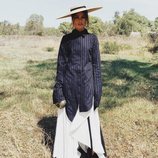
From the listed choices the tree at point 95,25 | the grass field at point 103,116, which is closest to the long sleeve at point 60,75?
the grass field at point 103,116

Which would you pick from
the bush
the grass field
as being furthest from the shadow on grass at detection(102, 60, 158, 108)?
the bush

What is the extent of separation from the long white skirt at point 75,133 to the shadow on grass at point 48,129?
2.95 feet

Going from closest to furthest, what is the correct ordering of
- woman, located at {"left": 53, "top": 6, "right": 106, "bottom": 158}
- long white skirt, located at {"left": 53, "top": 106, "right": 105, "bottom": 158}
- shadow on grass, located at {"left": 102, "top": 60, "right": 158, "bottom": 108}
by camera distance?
woman, located at {"left": 53, "top": 6, "right": 106, "bottom": 158}, long white skirt, located at {"left": 53, "top": 106, "right": 105, "bottom": 158}, shadow on grass, located at {"left": 102, "top": 60, "right": 158, "bottom": 108}

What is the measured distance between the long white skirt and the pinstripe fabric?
0.09 meters

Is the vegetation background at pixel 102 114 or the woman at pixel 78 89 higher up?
the woman at pixel 78 89

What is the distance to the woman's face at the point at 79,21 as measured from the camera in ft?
16.8

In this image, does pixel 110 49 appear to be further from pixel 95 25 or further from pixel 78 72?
pixel 95 25

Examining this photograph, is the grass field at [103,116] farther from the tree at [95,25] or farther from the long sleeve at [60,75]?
the tree at [95,25]

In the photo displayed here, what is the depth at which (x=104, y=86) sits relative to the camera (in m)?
11.0

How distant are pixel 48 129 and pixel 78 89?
2013mm

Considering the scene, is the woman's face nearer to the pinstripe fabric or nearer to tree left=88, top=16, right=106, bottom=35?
the pinstripe fabric

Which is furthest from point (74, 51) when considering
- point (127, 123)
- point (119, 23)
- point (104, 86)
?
point (119, 23)

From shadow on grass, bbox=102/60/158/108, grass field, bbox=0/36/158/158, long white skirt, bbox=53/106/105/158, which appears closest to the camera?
long white skirt, bbox=53/106/105/158

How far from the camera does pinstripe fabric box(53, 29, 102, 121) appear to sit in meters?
5.25
